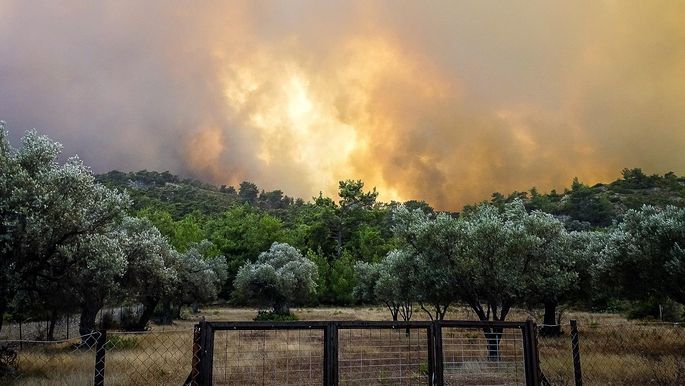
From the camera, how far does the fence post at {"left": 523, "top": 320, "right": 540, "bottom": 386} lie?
30.0 feet

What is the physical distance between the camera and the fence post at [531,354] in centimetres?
914

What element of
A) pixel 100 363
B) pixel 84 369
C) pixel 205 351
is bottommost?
pixel 84 369

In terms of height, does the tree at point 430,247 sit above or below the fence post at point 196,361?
above

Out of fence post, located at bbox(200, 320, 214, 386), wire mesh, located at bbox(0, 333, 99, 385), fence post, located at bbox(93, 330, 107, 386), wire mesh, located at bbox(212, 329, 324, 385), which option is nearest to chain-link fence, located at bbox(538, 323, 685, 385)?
fence post, located at bbox(200, 320, 214, 386)

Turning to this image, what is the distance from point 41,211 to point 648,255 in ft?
87.8

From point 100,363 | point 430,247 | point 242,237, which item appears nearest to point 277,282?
point 430,247

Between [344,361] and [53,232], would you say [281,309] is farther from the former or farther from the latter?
[53,232]

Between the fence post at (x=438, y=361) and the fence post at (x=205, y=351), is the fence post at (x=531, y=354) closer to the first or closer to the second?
the fence post at (x=438, y=361)

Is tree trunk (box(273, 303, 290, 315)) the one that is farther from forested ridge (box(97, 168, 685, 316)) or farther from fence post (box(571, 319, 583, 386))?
fence post (box(571, 319, 583, 386))

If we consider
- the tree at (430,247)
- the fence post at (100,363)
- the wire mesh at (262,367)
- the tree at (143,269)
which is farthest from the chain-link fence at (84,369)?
the tree at (430,247)

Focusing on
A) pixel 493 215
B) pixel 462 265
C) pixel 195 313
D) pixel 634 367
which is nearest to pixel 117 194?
pixel 462 265

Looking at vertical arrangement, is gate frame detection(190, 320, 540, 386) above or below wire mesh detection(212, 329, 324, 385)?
above

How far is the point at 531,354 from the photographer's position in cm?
926

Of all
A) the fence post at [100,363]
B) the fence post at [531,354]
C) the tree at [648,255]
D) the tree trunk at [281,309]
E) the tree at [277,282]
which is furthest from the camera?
the tree trunk at [281,309]
